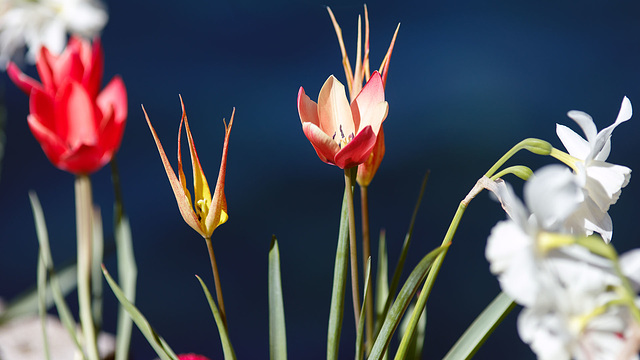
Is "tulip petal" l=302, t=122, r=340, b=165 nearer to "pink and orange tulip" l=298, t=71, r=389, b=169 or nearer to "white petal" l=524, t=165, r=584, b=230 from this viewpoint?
"pink and orange tulip" l=298, t=71, r=389, b=169

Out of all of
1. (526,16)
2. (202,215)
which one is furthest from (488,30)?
→ (202,215)

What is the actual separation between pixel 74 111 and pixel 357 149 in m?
0.26

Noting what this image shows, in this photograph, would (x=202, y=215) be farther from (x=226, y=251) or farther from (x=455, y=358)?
(x=226, y=251)

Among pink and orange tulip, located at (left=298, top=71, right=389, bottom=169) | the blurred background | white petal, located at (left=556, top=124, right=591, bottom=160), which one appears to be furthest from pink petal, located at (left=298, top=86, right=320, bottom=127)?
the blurred background

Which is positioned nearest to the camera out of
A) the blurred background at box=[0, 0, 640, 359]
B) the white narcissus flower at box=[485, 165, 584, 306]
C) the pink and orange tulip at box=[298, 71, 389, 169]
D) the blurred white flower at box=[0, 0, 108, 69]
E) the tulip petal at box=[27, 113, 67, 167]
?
→ the white narcissus flower at box=[485, 165, 584, 306]

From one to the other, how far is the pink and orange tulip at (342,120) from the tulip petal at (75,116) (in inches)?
8.3

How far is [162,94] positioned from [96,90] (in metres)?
0.89

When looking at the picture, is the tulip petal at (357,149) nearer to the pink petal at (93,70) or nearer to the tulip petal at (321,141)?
the tulip petal at (321,141)

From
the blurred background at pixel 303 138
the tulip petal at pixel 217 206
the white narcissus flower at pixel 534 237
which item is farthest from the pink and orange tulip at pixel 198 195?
the blurred background at pixel 303 138

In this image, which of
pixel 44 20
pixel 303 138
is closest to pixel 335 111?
pixel 44 20

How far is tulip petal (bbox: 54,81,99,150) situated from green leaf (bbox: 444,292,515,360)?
1.00 feet

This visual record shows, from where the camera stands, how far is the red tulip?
43 cm

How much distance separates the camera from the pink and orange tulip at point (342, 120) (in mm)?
279

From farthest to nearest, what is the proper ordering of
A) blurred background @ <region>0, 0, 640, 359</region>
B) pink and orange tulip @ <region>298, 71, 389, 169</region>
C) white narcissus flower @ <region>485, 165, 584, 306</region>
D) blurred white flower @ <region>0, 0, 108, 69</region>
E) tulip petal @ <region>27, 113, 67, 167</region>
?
blurred background @ <region>0, 0, 640, 359</region> < blurred white flower @ <region>0, 0, 108, 69</region> < tulip petal @ <region>27, 113, 67, 167</region> < pink and orange tulip @ <region>298, 71, 389, 169</region> < white narcissus flower @ <region>485, 165, 584, 306</region>
